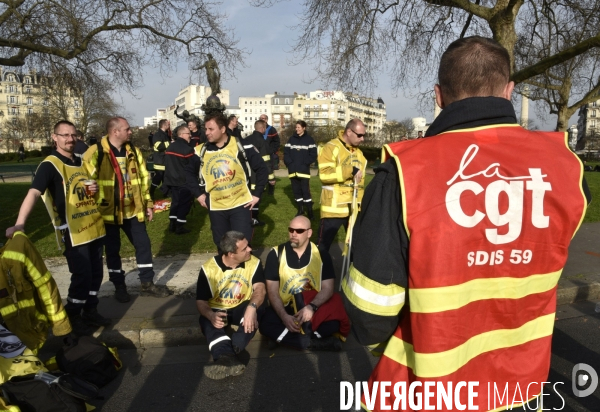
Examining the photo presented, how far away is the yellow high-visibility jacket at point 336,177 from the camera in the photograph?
6.21 meters

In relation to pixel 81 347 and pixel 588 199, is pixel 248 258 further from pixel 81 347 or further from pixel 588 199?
pixel 588 199

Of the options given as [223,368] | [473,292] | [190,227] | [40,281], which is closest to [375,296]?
[473,292]

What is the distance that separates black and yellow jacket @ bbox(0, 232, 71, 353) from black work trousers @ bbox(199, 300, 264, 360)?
1.16 m

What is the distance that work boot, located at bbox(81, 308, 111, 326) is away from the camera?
15.8 ft

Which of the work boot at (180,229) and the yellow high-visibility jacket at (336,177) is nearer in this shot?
the yellow high-visibility jacket at (336,177)

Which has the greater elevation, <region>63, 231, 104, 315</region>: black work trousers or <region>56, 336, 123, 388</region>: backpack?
<region>63, 231, 104, 315</region>: black work trousers

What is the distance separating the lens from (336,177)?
6.20m

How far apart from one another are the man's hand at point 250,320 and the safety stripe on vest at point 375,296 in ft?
9.64

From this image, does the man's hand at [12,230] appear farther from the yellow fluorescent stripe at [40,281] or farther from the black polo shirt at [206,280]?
the black polo shirt at [206,280]

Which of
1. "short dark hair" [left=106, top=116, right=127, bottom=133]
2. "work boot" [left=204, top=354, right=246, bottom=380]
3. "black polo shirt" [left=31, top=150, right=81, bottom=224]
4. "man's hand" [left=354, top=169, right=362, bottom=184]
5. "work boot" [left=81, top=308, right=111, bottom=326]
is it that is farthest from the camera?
"man's hand" [left=354, top=169, right=362, bottom=184]

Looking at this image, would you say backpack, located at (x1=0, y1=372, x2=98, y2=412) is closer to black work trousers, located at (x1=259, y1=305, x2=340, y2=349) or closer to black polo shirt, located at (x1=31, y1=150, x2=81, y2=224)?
black work trousers, located at (x1=259, y1=305, x2=340, y2=349)

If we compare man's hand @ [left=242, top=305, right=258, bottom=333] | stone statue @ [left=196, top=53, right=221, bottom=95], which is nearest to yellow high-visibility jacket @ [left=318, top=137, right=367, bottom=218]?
man's hand @ [left=242, top=305, right=258, bottom=333]

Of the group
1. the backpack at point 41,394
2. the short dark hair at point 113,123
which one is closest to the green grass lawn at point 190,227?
the short dark hair at point 113,123

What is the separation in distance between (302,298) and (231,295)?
71 cm
